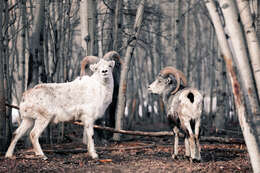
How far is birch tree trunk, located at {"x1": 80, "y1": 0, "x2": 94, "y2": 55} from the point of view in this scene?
1042 cm

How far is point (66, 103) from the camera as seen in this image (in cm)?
845

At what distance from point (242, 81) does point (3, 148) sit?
597cm

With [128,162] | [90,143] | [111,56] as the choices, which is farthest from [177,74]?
[90,143]

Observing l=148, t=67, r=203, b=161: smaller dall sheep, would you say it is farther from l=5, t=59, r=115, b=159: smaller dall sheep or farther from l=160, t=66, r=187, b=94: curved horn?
l=5, t=59, r=115, b=159: smaller dall sheep

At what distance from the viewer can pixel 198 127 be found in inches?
307

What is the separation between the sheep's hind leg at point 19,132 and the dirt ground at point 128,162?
8.5 inches

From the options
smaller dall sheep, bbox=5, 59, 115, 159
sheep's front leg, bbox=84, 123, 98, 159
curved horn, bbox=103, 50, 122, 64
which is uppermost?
curved horn, bbox=103, 50, 122, 64

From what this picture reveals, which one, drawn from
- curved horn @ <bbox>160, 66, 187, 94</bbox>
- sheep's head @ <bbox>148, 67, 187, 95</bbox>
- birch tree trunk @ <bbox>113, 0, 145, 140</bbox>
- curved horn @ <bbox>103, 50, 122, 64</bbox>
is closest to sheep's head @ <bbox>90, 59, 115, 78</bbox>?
curved horn @ <bbox>103, 50, 122, 64</bbox>

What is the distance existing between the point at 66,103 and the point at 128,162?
2.00 m

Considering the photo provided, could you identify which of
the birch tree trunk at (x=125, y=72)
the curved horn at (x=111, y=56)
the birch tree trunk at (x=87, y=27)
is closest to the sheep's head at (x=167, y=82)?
the curved horn at (x=111, y=56)

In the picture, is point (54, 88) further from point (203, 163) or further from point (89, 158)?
point (203, 163)

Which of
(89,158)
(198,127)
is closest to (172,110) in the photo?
(198,127)

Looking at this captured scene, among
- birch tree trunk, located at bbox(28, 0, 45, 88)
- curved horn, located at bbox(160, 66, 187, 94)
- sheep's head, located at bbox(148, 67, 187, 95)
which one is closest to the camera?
curved horn, located at bbox(160, 66, 187, 94)

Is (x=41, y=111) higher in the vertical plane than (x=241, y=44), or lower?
lower
